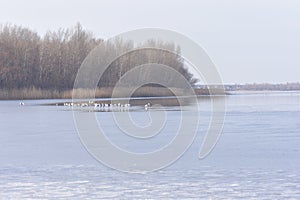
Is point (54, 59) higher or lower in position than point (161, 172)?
higher

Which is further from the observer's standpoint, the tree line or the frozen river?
the tree line

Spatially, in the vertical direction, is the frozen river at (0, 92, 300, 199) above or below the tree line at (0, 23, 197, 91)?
below

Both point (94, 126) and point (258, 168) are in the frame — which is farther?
point (94, 126)

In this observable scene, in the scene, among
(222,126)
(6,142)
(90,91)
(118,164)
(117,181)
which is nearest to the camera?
(117,181)

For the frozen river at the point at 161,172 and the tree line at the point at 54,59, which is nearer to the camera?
the frozen river at the point at 161,172

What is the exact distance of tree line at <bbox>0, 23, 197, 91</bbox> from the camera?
4062cm

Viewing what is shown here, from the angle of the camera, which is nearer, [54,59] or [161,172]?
[161,172]

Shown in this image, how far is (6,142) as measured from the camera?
11055 millimetres

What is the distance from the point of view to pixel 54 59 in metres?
44.0

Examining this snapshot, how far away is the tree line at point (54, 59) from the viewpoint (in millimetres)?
40625

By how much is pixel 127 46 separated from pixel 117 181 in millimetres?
35063

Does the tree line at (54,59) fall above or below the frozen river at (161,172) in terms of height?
above

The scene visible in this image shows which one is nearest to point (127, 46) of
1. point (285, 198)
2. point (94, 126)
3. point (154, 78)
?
point (154, 78)

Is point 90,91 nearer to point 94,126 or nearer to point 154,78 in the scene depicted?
point 154,78
